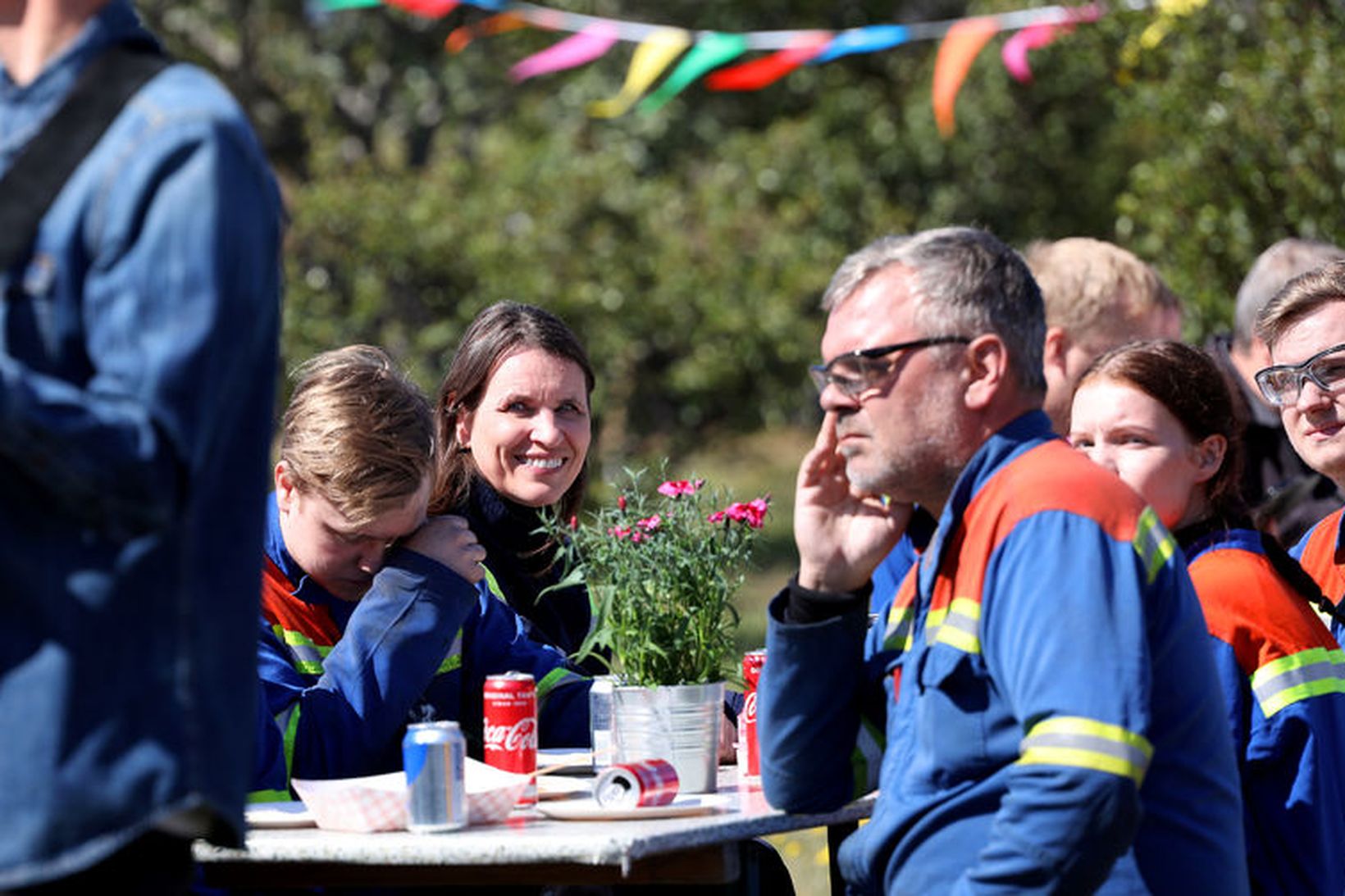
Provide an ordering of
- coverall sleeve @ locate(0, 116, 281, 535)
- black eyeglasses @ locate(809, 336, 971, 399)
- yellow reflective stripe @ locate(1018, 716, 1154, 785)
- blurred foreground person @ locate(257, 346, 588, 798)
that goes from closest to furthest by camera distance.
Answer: coverall sleeve @ locate(0, 116, 281, 535) < yellow reflective stripe @ locate(1018, 716, 1154, 785) < black eyeglasses @ locate(809, 336, 971, 399) < blurred foreground person @ locate(257, 346, 588, 798)

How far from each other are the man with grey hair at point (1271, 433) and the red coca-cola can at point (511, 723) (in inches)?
103

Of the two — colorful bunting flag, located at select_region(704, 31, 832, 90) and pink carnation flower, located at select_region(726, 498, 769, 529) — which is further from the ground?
colorful bunting flag, located at select_region(704, 31, 832, 90)

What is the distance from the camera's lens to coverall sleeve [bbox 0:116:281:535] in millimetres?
2113

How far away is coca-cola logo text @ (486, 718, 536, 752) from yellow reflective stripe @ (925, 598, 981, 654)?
3.41ft

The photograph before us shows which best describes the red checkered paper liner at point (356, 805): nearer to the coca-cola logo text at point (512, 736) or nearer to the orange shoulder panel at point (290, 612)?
the coca-cola logo text at point (512, 736)

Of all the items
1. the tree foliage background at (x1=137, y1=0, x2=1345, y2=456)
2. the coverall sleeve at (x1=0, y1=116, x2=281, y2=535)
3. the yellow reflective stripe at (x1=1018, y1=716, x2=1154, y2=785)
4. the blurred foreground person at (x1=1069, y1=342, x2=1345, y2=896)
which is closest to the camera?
the coverall sleeve at (x1=0, y1=116, x2=281, y2=535)

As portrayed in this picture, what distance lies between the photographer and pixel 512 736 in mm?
3707

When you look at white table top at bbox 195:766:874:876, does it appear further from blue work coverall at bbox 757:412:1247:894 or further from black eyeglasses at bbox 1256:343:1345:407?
black eyeglasses at bbox 1256:343:1345:407

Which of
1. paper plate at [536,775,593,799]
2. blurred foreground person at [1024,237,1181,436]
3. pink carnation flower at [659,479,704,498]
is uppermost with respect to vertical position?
blurred foreground person at [1024,237,1181,436]

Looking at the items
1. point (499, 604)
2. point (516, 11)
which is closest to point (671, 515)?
point (499, 604)

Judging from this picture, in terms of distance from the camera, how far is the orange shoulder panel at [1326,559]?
4.21m

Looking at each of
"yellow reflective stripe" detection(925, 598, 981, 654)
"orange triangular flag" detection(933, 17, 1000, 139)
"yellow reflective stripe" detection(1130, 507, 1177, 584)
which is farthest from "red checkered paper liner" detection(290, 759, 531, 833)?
"orange triangular flag" detection(933, 17, 1000, 139)

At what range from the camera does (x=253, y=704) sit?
2355 mm

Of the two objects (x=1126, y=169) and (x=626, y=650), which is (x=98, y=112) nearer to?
(x=626, y=650)
